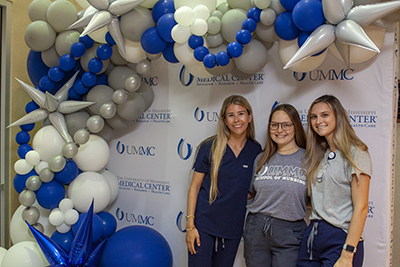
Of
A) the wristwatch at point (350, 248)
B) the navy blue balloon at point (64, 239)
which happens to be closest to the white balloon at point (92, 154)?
the navy blue balloon at point (64, 239)

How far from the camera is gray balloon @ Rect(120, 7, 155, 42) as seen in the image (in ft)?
7.04

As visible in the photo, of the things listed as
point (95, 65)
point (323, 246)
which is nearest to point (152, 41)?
point (95, 65)

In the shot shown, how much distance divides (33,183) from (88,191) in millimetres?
397

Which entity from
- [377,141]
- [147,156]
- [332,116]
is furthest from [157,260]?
[377,141]

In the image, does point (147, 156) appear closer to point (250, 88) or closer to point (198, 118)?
point (198, 118)

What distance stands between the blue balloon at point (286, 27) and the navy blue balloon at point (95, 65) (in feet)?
4.46

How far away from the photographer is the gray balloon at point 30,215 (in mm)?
2291

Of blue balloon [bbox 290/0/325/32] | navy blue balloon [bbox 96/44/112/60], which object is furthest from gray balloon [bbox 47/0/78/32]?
blue balloon [bbox 290/0/325/32]

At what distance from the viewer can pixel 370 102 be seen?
6.96ft

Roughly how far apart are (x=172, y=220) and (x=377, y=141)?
183 centimetres

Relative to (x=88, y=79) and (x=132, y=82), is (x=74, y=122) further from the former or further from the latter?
(x=132, y=82)

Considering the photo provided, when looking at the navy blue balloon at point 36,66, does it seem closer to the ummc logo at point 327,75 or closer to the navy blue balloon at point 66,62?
the navy blue balloon at point 66,62

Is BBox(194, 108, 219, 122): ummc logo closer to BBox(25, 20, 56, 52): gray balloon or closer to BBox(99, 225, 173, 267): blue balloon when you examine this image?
BBox(99, 225, 173, 267): blue balloon

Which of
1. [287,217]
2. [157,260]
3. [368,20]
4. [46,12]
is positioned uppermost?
[46,12]
